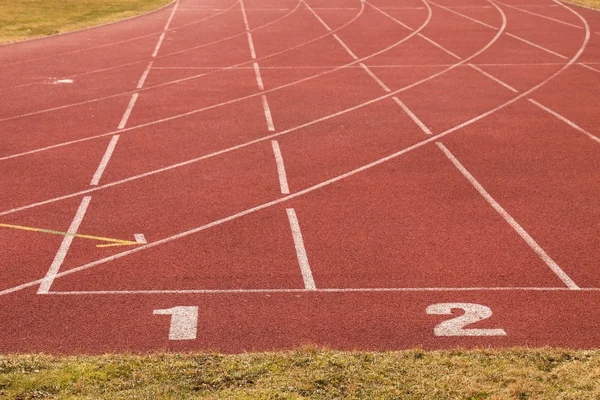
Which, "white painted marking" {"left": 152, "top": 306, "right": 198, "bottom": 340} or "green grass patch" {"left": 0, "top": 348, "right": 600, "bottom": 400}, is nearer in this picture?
"green grass patch" {"left": 0, "top": 348, "right": 600, "bottom": 400}

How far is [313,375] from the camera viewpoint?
6879 millimetres

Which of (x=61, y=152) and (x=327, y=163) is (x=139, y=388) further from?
(x=61, y=152)

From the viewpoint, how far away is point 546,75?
20125mm

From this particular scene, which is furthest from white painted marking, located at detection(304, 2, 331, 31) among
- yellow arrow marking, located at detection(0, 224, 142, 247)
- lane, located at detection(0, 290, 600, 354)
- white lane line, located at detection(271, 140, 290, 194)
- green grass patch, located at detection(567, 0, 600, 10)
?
lane, located at detection(0, 290, 600, 354)

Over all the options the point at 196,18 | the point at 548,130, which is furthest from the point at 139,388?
the point at 196,18

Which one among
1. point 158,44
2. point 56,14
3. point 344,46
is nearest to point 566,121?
point 344,46

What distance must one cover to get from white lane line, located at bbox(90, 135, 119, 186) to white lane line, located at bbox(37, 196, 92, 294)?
0.77 meters

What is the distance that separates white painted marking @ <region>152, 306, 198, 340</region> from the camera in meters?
8.18

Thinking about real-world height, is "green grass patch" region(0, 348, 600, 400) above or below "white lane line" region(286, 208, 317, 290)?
above

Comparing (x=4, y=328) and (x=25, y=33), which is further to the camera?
(x=25, y=33)

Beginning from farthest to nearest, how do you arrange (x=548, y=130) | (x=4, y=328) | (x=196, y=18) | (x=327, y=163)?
(x=196, y=18)
(x=548, y=130)
(x=327, y=163)
(x=4, y=328)

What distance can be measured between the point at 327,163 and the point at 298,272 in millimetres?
4135

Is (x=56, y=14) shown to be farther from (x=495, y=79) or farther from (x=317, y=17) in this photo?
(x=495, y=79)

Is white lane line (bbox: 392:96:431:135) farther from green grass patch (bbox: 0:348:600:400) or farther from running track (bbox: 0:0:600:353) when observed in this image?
green grass patch (bbox: 0:348:600:400)
